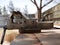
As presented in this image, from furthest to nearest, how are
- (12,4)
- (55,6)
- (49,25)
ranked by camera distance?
1. (12,4)
2. (55,6)
3. (49,25)

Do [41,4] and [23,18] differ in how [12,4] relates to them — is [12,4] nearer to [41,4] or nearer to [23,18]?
[41,4]

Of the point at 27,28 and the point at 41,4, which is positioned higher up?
the point at 41,4

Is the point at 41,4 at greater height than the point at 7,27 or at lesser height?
greater

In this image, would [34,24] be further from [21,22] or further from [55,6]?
[55,6]

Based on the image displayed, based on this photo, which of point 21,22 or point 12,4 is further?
point 12,4

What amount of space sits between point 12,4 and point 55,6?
655 inches

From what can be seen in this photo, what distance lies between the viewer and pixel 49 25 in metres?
4.43

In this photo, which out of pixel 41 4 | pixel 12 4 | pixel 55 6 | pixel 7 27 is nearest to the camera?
pixel 7 27

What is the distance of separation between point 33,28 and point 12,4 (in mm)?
39402

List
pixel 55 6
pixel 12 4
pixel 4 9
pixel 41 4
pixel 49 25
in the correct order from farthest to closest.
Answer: pixel 4 9
pixel 12 4
pixel 55 6
pixel 41 4
pixel 49 25

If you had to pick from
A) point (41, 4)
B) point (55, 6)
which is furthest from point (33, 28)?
point (55, 6)

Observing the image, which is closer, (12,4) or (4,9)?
(12,4)

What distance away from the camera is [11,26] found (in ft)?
13.7

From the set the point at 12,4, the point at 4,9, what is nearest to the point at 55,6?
the point at 12,4
